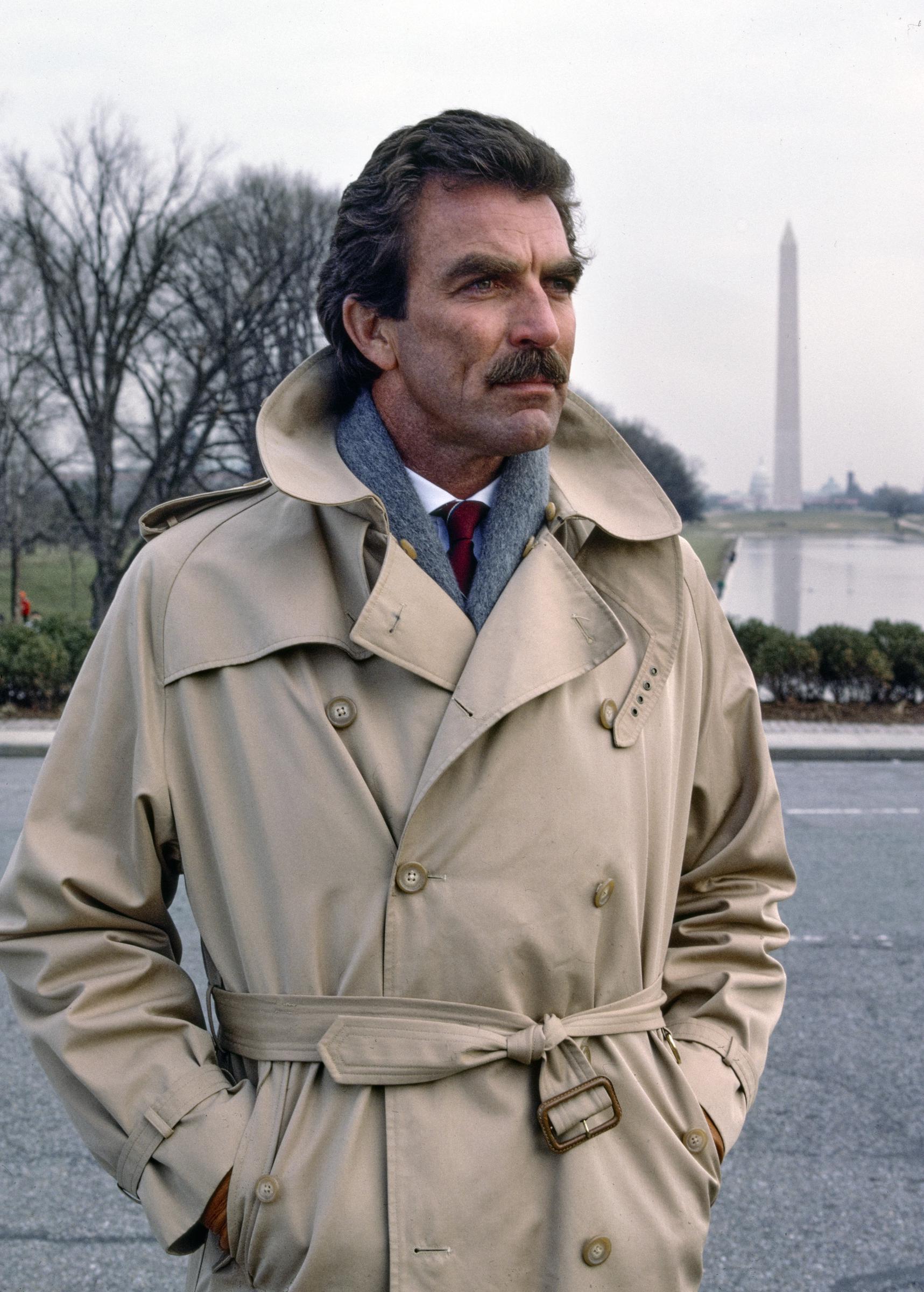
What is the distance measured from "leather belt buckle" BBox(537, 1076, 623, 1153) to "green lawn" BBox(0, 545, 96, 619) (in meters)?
30.4

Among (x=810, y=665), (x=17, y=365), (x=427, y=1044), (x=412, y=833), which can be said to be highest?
(x=17, y=365)

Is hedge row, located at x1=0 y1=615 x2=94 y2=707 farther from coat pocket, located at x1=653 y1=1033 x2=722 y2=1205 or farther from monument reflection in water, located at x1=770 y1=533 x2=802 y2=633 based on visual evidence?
coat pocket, located at x1=653 y1=1033 x2=722 y2=1205

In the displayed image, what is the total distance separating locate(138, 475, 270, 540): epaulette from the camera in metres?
2.00

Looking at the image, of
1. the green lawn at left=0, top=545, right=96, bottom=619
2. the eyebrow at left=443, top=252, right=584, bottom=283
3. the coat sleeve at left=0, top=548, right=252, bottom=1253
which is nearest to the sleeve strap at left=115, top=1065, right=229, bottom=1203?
the coat sleeve at left=0, top=548, right=252, bottom=1253

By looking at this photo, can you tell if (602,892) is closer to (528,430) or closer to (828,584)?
(528,430)

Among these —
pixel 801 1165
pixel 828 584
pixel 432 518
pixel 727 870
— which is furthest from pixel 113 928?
pixel 828 584

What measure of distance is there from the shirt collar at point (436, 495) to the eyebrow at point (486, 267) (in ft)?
0.99

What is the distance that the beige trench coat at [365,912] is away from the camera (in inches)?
65.9

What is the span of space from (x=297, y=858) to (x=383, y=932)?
0.48 ft

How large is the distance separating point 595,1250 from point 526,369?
120cm

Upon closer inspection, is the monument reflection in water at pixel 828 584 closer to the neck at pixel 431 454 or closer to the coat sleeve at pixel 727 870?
the coat sleeve at pixel 727 870

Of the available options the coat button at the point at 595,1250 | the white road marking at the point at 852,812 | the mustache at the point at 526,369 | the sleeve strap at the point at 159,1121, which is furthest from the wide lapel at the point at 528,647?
the white road marking at the point at 852,812

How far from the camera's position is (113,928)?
1865mm

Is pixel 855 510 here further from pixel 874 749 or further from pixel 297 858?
pixel 297 858
